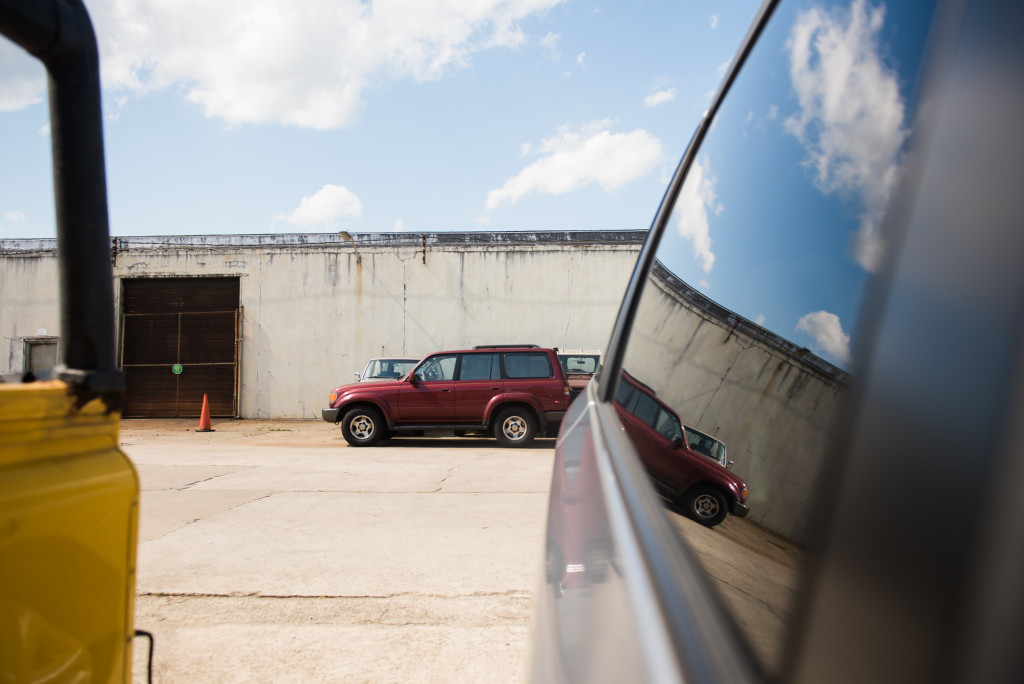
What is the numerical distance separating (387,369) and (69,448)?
12.4 m

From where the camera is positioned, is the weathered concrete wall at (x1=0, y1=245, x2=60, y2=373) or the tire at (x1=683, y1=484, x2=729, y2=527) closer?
the tire at (x1=683, y1=484, x2=729, y2=527)

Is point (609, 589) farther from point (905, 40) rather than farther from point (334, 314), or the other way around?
point (334, 314)

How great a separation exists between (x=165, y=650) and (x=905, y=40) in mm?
3159

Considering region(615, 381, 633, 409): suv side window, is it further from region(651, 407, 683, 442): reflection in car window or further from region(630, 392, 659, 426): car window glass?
region(651, 407, 683, 442): reflection in car window

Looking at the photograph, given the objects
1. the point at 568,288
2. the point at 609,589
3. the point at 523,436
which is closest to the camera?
the point at 609,589

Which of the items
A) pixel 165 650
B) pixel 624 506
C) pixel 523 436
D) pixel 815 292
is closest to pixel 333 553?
pixel 165 650

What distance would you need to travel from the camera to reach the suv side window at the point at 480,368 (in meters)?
11.2

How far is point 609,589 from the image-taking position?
2.26 ft

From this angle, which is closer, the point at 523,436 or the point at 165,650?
the point at 165,650

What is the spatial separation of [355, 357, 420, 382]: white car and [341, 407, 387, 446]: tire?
177 centimetres

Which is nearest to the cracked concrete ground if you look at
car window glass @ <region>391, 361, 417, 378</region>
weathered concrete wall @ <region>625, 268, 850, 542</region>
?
weathered concrete wall @ <region>625, 268, 850, 542</region>

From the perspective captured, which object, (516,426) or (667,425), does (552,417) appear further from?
(667,425)

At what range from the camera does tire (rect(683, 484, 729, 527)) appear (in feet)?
2.18

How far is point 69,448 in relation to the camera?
0.88 metres
